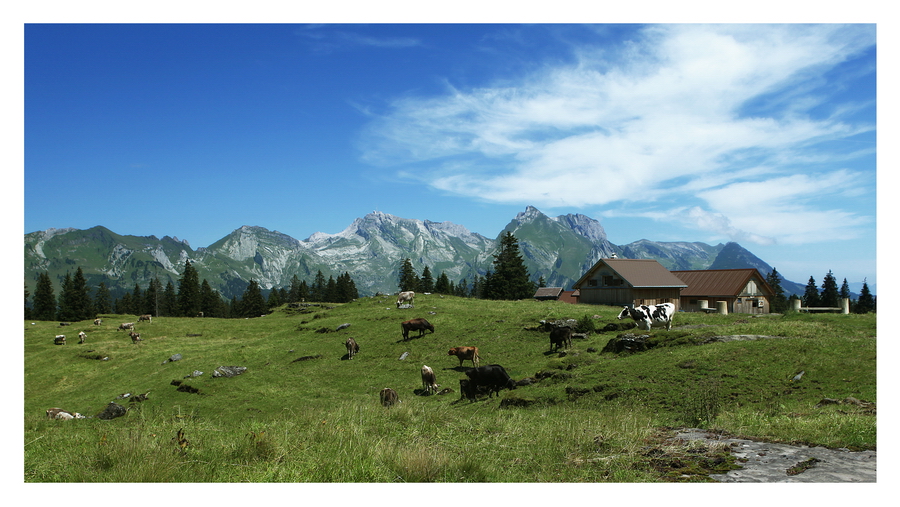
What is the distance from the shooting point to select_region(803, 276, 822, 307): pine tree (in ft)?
355

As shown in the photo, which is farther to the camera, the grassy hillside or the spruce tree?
the spruce tree

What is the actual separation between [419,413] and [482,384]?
8034 mm

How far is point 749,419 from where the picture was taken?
11.9 metres

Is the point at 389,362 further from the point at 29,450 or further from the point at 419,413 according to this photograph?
the point at 29,450

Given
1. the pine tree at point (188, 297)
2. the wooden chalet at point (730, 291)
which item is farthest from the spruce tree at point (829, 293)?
the pine tree at point (188, 297)

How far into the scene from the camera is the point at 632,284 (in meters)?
58.2

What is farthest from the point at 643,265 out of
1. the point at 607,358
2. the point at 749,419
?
the point at 749,419

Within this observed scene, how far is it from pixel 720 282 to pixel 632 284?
48.1 ft

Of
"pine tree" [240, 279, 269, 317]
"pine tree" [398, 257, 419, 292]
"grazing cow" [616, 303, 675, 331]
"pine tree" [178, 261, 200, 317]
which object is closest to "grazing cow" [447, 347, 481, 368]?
"grazing cow" [616, 303, 675, 331]

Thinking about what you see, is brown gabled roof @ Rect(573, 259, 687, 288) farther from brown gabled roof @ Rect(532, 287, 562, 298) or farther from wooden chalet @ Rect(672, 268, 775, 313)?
brown gabled roof @ Rect(532, 287, 562, 298)

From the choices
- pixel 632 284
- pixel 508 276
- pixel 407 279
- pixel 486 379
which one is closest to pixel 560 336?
pixel 486 379

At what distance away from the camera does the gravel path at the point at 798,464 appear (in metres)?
7.54

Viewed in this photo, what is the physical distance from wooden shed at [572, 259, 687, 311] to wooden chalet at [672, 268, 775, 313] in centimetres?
250

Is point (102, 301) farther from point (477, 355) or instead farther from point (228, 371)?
point (477, 355)
